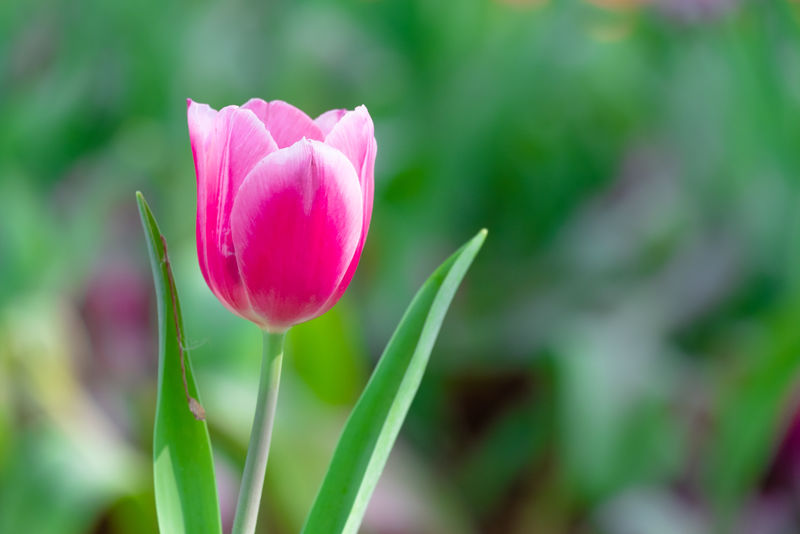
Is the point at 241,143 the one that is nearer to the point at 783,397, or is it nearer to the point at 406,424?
→ the point at 783,397

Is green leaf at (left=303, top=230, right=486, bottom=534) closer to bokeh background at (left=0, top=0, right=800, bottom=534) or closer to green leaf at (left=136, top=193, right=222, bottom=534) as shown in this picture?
green leaf at (left=136, top=193, right=222, bottom=534)

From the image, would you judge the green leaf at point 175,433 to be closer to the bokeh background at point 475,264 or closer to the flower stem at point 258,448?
the flower stem at point 258,448

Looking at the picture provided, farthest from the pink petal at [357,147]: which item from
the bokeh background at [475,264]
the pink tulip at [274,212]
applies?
the bokeh background at [475,264]

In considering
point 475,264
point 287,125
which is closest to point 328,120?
point 287,125

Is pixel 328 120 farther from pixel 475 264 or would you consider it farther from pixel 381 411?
pixel 475 264

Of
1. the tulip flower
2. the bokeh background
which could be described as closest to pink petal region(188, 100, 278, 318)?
the tulip flower

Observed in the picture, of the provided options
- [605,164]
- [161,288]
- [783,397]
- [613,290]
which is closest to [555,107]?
[605,164]
